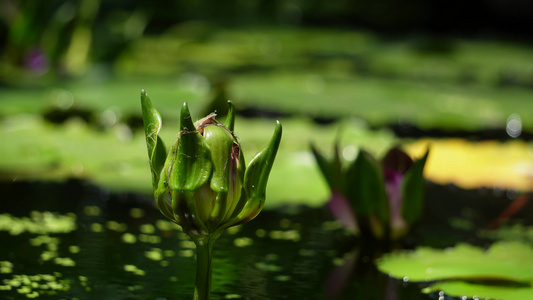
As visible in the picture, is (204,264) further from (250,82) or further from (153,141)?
(250,82)

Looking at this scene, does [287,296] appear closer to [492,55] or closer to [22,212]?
[22,212]

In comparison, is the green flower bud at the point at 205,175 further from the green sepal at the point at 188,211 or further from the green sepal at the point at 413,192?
the green sepal at the point at 413,192

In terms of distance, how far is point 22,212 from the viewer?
142 cm

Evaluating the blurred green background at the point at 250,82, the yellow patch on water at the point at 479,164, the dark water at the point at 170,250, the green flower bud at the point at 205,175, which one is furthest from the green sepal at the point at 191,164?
the yellow patch on water at the point at 479,164

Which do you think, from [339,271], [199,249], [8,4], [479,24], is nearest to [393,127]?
[339,271]

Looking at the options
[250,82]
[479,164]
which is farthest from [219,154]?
[250,82]

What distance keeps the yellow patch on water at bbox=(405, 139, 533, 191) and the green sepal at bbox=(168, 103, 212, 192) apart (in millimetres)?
1011

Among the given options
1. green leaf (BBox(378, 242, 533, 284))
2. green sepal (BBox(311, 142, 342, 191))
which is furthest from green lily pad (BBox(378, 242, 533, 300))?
green sepal (BBox(311, 142, 342, 191))

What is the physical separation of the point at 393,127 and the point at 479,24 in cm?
358

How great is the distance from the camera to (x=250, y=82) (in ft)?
10.2

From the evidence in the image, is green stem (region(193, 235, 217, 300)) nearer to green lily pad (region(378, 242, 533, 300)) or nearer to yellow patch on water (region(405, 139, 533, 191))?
green lily pad (region(378, 242, 533, 300))

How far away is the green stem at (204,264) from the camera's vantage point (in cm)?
84

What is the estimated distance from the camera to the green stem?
84cm

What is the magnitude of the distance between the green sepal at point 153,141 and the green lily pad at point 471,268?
0.47 meters
